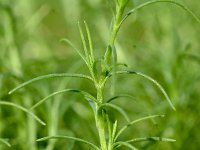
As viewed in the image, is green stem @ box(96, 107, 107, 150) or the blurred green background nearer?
green stem @ box(96, 107, 107, 150)

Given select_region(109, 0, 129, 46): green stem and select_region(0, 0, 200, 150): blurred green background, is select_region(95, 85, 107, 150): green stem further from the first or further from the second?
select_region(0, 0, 200, 150): blurred green background

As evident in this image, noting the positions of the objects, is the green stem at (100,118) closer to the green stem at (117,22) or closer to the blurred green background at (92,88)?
the green stem at (117,22)

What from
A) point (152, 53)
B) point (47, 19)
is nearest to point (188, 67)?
point (152, 53)

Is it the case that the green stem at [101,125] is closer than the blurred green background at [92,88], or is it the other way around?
the green stem at [101,125]

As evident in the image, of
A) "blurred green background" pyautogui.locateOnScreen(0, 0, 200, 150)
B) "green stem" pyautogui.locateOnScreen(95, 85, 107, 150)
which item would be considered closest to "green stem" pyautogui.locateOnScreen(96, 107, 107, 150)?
"green stem" pyautogui.locateOnScreen(95, 85, 107, 150)

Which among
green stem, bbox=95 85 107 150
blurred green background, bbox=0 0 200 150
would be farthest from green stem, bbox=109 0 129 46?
blurred green background, bbox=0 0 200 150

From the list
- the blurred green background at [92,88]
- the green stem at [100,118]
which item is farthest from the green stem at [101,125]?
the blurred green background at [92,88]

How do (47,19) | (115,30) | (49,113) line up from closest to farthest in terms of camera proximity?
(115,30), (49,113), (47,19)

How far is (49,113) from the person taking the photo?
3.14 feet

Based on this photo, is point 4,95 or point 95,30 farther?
point 95,30

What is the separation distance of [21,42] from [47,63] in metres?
0.19

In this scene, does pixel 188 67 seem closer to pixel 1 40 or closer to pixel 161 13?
pixel 161 13

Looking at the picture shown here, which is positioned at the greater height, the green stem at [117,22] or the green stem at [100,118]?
the green stem at [117,22]

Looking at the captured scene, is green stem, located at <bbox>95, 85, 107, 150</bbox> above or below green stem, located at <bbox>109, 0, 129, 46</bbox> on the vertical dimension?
below
